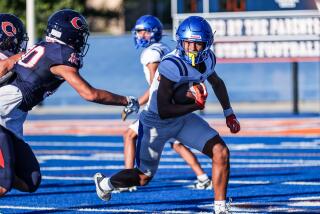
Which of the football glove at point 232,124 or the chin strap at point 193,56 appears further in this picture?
the football glove at point 232,124

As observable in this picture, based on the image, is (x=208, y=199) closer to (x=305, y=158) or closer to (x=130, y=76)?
(x=305, y=158)

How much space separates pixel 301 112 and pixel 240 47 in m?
2.69

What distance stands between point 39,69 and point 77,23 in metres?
0.42

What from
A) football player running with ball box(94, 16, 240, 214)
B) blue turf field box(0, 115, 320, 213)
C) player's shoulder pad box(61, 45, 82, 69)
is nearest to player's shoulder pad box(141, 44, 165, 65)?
blue turf field box(0, 115, 320, 213)

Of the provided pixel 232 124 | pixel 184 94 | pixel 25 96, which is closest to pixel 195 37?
pixel 184 94

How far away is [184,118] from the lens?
6906 millimetres

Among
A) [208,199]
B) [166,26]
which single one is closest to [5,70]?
[208,199]

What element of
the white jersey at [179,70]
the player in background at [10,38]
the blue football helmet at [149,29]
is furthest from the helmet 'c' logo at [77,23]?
the blue football helmet at [149,29]

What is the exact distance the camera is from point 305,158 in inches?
432

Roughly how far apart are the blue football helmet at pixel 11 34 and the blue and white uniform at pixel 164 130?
106 cm

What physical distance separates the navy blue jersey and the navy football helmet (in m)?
0.06

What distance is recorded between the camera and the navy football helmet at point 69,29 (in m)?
6.26

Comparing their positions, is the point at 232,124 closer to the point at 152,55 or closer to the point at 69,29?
the point at 69,29

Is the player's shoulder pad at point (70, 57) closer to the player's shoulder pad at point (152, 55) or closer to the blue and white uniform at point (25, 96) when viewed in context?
the blue and white uniform at point (25, 96)
